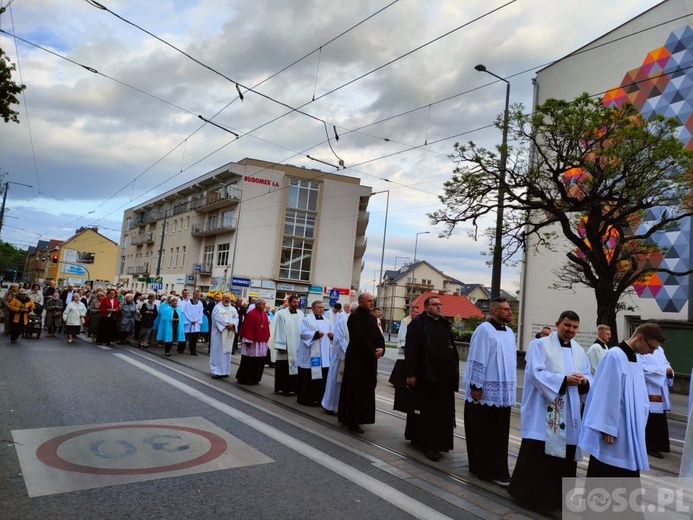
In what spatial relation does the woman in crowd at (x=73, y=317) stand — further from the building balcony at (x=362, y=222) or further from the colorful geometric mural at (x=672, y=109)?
the building balcony at (x=362, y=222)

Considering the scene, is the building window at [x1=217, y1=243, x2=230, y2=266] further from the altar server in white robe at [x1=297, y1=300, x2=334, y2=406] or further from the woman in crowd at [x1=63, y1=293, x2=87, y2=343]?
the altar server in white robe at [x1=297, y1=300, x2=334, y2=406]

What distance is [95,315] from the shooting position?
17.8 metres

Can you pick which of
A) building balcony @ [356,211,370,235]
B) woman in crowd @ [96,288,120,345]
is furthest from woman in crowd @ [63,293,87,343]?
building balcony @ [356,211,370,235]

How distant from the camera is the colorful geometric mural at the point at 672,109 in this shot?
22.3 meters

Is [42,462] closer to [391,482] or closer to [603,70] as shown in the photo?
[391,482]

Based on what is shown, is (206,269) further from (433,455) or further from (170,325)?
(433,455)

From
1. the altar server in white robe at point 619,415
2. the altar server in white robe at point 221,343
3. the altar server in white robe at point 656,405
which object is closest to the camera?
the altar server in white robe at point 619,415

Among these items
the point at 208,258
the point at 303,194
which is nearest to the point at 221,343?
the point at 303,194

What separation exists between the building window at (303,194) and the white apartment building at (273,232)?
93mm

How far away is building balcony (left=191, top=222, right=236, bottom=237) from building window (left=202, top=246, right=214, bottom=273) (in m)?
1.53

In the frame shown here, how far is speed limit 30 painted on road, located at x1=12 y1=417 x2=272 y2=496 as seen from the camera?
4.75 m

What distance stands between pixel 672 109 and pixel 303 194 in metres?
31.2

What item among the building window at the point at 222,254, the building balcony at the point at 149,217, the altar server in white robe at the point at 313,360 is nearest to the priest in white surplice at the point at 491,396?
the altar server in white robe at the point at 313,360

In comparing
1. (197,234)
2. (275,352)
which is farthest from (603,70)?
(197,234)
